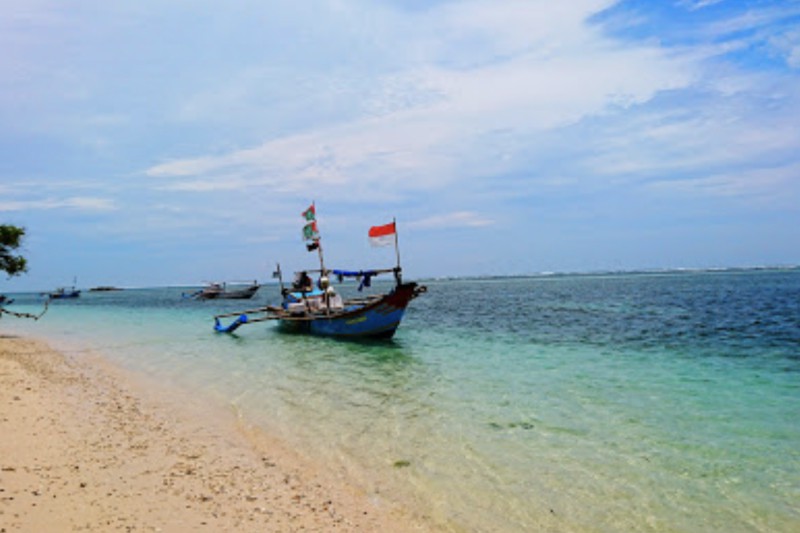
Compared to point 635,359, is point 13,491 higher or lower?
higher

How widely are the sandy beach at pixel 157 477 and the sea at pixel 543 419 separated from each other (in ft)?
1.98

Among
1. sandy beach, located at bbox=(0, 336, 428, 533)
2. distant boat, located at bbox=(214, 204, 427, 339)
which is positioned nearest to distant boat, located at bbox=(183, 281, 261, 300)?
distant boat, located at bbox=(214, 204, 427, 339)

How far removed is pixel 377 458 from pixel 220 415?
450 centimetres

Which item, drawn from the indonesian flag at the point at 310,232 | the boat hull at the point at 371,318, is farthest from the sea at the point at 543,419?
the indonesian flag at the point at 310,232

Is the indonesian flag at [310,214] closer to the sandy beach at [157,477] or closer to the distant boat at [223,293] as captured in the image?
the sandy beach at [157,477]

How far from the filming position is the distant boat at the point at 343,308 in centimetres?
2230

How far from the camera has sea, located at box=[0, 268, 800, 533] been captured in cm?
664

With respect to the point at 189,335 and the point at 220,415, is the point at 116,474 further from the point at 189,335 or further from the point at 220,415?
the point at 189,335

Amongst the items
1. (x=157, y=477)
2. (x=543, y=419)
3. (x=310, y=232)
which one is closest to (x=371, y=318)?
(x=310, y=232)

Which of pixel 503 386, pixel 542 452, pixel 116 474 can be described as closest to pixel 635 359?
pixel 503 386

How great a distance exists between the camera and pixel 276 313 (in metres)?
28.9

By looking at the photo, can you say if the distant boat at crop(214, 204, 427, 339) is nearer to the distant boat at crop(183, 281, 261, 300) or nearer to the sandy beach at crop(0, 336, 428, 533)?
the sandy beach at crop(0, 336, 428, 533)

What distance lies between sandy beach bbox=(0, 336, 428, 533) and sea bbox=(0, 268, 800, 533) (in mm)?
604

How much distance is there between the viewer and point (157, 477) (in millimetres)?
6852
